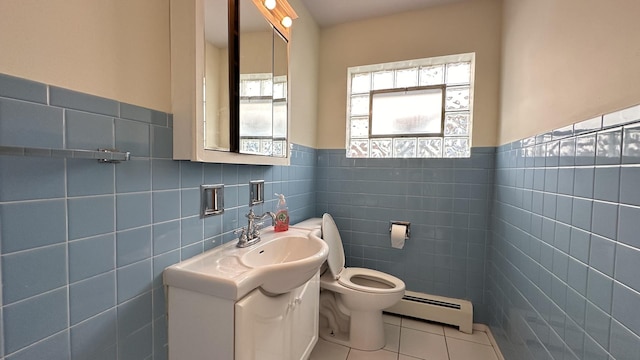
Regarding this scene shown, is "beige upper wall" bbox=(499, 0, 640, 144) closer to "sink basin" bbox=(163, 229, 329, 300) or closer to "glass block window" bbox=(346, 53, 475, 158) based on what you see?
"glass block window" bbox=(346, 53, 475, 158)

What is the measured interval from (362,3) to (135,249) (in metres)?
2.18

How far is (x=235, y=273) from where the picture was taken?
924mm

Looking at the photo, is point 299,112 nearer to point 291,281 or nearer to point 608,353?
point 291,281

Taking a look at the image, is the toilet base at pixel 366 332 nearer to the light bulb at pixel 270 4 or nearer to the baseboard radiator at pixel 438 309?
the baseboard radiator at pixel 438 309

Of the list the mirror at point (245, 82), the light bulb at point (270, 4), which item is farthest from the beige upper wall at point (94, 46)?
the light bulb at point (270, 4)

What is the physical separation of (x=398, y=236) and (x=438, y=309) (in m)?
0.64

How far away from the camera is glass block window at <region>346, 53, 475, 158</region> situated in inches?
81.5

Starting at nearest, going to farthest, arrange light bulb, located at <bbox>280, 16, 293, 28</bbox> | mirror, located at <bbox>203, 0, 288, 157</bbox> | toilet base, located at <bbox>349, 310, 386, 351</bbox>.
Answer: mirror, located at <bbox>203, 0, 288, 157</bbox>, light bulb, located at <bbox>280, 16, 293, 28</bbox>, toilet base, located at <bbox>349, 310, 386, 351</bbox>

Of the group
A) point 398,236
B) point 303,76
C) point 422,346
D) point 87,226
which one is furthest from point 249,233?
point 422,346

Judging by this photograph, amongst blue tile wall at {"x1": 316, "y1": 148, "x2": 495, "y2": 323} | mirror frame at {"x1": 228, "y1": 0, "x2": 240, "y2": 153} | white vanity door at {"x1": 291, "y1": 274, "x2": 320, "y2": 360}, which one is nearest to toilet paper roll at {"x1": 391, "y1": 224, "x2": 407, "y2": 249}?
blue tile wall at {"x1": 316, "y1": 148, "x2": 495, "y2": 323}

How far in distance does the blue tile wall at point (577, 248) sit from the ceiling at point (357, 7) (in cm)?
132

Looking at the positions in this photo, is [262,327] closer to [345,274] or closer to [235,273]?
[235,273]

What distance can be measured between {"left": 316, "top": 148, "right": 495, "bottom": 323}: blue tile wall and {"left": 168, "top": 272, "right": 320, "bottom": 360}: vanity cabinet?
4.08ft

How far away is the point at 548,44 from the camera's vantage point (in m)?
1.18
